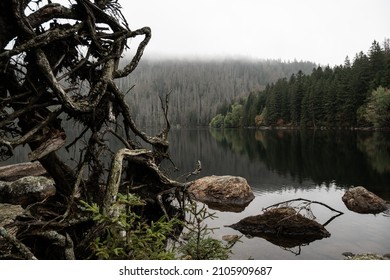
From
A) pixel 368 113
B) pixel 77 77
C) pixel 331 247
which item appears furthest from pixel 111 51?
pixel 368 113

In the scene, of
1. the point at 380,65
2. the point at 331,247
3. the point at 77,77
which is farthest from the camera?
the point at 380,65

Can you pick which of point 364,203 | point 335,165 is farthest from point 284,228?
point 335,165

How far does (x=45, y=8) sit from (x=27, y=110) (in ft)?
5.68

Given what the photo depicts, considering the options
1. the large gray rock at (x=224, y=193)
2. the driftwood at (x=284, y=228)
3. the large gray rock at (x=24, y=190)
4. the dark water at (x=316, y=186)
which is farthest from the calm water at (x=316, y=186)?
the large gray rock at (x=24, y=190)

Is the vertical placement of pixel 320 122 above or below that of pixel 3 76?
below

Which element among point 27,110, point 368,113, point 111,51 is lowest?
point 368,113

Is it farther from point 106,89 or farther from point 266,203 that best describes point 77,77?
point 266,203

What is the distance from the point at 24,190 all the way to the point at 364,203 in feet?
57.5

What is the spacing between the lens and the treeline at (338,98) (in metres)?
67.4

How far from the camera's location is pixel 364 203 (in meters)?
17.5

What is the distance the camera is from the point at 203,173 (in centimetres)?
3319

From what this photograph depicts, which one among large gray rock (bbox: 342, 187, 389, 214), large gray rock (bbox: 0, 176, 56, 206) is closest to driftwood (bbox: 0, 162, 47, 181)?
large gray rock (bbox: 0, 176, 56, 206)

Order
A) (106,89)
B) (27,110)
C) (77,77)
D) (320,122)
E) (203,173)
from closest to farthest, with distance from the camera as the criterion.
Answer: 1. (27,110)
2. (106,89)
3. (77,77)
4. (203,173)
5. (320,122)

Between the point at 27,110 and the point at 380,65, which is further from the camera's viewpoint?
the point at 380,65
